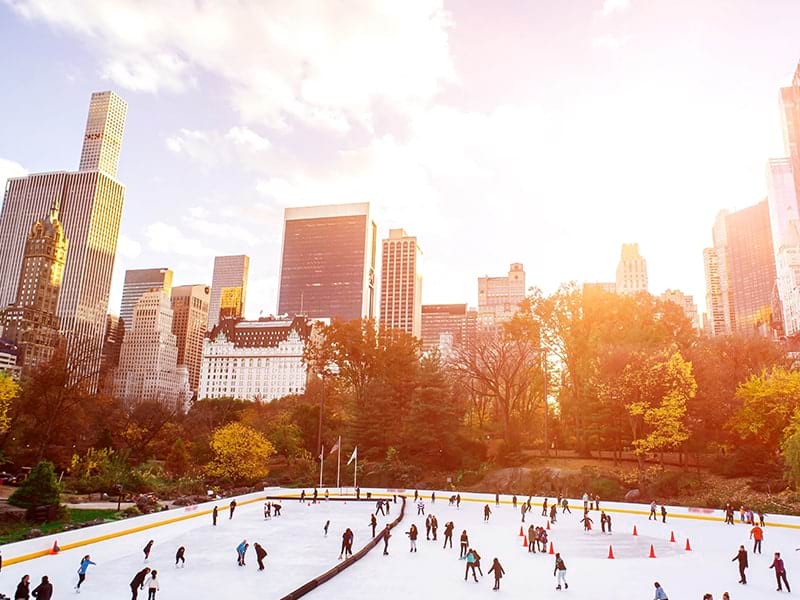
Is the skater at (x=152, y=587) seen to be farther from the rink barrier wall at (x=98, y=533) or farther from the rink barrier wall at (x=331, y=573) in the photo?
the rink barrier wall at (x=98, y=533)

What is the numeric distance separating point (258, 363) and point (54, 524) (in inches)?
6525

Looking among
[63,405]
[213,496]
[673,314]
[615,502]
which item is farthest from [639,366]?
[63,405]

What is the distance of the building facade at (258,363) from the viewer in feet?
619

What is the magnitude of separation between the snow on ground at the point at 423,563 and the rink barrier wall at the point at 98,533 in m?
0.25

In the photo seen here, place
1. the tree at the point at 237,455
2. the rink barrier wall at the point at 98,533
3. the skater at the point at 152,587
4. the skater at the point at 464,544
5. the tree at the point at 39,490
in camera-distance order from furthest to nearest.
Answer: the tree at the point at 237,455 < the tree at the point at 39,490 < the skater at the point at 464,544 < the rink barrier wall at the point at 98,533 < the skater at the point at 152,587

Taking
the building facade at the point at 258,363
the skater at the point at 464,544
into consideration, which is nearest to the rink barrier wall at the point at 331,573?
the skater at the point at 464,544

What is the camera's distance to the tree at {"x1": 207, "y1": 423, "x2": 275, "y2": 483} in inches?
1912

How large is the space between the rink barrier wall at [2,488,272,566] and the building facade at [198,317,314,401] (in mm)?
152704

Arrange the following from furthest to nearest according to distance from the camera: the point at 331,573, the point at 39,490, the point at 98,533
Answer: the point at 39,490 < the point at 98,533 < the point at 331,573

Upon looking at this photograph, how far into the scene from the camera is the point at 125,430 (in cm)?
6800

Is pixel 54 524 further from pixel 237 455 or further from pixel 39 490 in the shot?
pixel 237 455

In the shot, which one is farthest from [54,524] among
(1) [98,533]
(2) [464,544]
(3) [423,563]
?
(2) [464,544]

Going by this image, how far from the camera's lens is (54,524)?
2969cm

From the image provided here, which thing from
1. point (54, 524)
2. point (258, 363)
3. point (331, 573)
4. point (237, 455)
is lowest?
point (54, 524)
